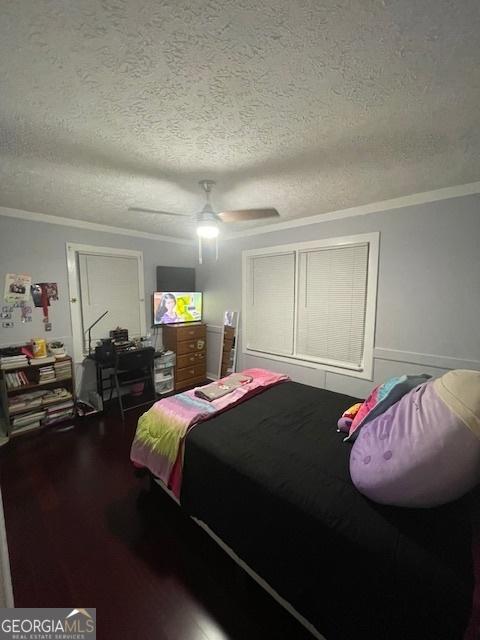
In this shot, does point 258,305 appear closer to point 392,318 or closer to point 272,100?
point 392,318

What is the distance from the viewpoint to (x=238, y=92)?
1.19m

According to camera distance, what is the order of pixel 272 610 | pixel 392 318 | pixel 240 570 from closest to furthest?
1. pixel 272 610
2. pixel 240 570
3. pixel 392 318

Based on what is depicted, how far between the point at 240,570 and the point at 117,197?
2991 mm

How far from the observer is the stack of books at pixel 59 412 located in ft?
9.80

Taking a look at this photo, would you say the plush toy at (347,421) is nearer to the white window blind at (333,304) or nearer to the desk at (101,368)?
the white window blind at (333,304)

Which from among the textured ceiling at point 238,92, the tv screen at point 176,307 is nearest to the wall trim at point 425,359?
the textured ceiling at point 238,92

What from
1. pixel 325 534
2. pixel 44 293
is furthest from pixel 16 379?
pixel 325 534

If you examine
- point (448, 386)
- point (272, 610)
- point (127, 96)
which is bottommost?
point (272, 610)

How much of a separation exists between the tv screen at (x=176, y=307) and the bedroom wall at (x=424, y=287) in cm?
228

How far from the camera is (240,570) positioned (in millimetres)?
1459

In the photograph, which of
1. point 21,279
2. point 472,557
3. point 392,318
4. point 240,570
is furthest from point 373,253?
point 21,279

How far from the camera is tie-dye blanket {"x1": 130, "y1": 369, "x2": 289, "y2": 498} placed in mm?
1736

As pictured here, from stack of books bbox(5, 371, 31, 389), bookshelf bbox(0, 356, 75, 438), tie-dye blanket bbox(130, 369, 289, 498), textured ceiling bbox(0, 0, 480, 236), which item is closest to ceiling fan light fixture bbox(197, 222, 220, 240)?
textured ceiling bbox(0, 0, 480, 236)

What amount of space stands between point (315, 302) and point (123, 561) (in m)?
2.91
